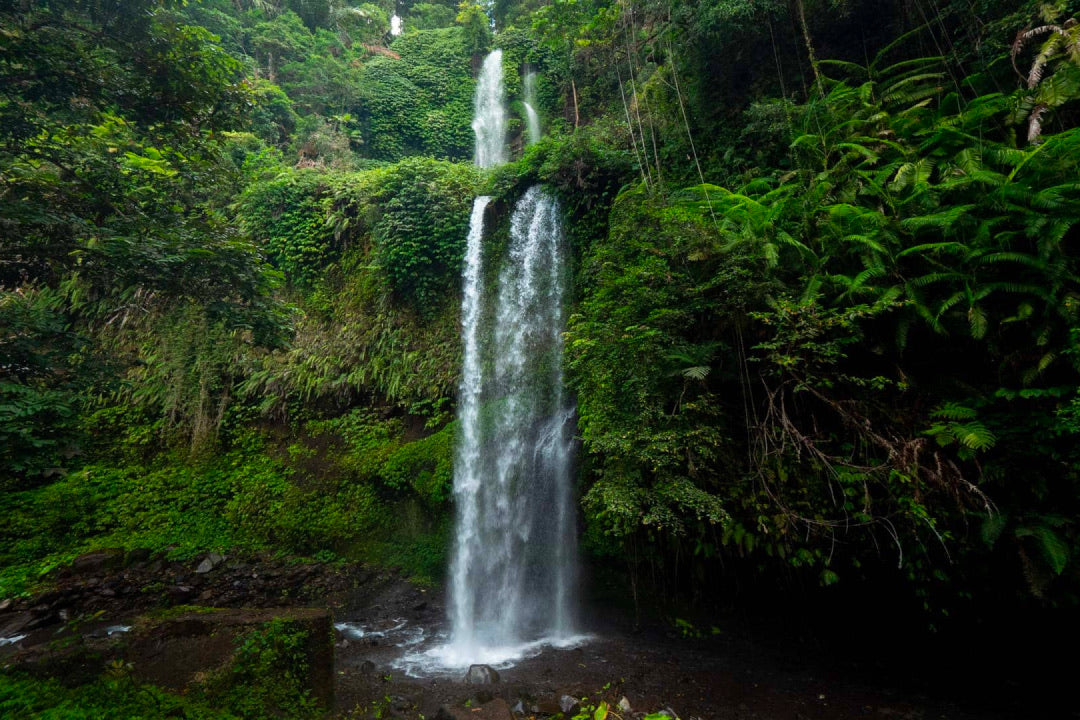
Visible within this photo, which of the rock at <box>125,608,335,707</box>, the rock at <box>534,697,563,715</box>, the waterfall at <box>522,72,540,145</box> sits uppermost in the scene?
the waterfall at <box>522,72,540,145</box>

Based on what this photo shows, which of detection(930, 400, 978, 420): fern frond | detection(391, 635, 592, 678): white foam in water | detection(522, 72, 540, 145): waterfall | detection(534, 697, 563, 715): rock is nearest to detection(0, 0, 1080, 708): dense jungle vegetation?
detection(930, 400, 978, 420): fern frond

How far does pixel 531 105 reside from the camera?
1759 centimetres

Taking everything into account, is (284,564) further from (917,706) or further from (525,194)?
(917,706)

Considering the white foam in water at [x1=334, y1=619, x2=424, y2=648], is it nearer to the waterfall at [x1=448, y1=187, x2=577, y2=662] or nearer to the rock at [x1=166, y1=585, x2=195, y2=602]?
the waterfall at [x1=448, y1=187, x2=577, y2=662]

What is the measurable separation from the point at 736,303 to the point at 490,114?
18.1 m

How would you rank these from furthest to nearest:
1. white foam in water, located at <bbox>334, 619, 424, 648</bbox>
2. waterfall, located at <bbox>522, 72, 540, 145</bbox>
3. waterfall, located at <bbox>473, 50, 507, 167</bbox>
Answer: waterfall, located at <bbox>473, 50, 507, 167</bbox> → waterfall, located at <bbox>522, 72, 540, 145</bbox> → white foam in water, located at <bbox>334, 619, 424, 648</bbox>

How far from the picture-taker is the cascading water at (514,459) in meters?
6.93

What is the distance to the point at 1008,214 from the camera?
3615 mm

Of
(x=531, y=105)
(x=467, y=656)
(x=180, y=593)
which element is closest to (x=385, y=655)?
(x=467, y=656)

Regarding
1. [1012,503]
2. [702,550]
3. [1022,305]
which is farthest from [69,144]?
[1012,503]

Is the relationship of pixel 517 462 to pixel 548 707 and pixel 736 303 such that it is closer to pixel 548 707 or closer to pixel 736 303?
pixel 548 707

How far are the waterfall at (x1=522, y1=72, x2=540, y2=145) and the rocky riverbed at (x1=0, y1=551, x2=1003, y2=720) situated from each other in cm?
1531

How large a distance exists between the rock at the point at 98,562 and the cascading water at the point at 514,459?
239 inches

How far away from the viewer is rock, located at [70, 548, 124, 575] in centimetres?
775
